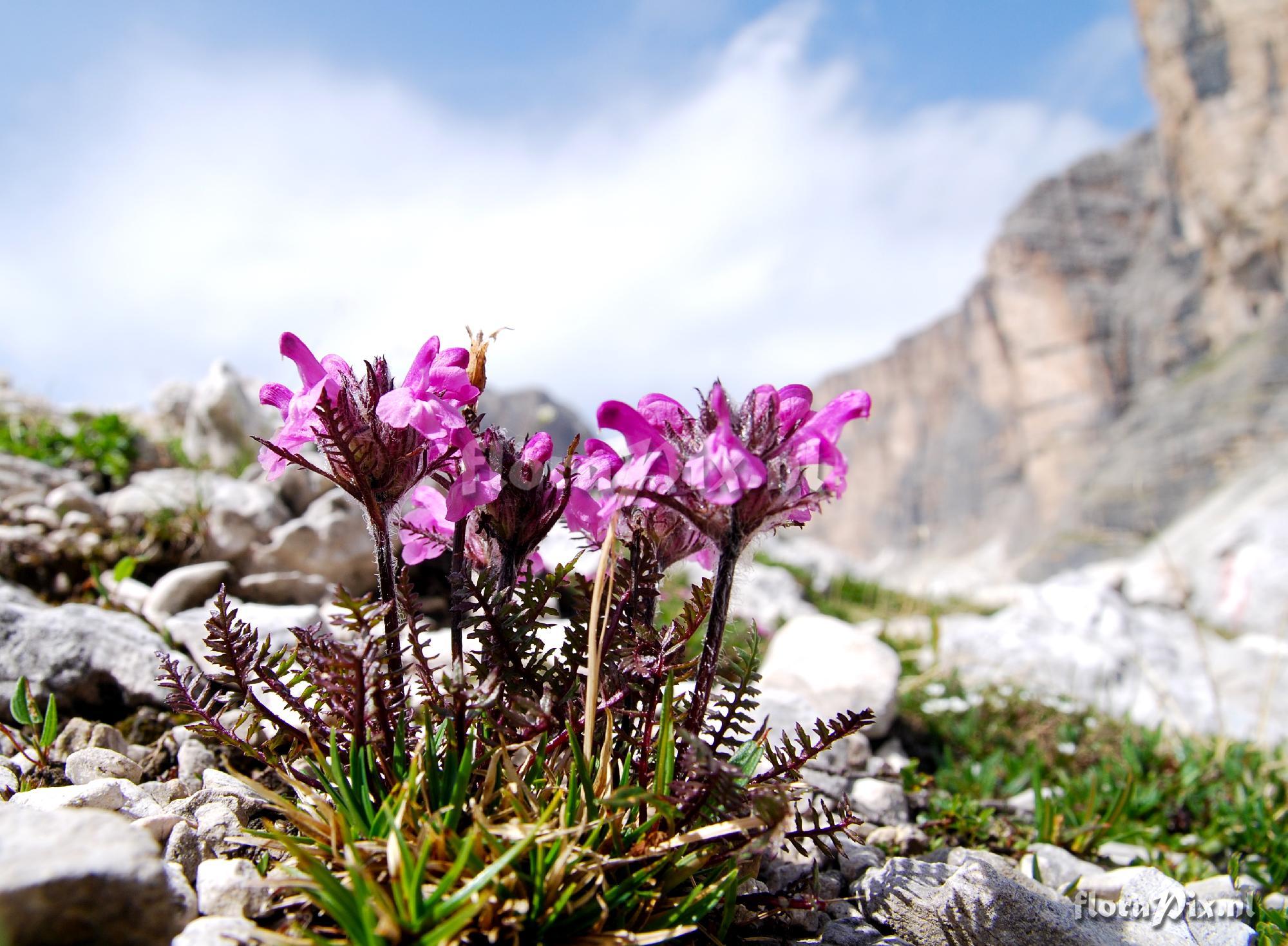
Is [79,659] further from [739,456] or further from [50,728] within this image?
[739,456]

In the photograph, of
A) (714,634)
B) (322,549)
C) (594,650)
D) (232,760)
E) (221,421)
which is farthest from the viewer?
(221,421)

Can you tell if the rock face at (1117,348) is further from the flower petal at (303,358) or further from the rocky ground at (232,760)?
the flower petal at (303,358)

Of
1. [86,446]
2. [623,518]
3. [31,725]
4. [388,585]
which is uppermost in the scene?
[86,446]

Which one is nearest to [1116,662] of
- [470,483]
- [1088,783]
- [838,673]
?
[1088,783]

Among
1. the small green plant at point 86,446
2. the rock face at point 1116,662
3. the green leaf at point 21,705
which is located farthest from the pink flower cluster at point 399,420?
the small green plant at point 86,446

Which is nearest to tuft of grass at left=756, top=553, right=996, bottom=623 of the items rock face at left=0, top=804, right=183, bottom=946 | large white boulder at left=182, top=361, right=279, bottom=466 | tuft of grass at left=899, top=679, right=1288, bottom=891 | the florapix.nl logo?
tuft of grass at left=899, top=679, right=1288, bottom=891

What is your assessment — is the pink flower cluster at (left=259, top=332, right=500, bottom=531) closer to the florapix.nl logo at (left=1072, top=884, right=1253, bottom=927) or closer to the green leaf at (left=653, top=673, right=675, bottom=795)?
the green leaf at (left=653, top=673, right=675, bottom=795)

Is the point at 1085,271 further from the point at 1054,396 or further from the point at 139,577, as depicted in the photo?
the point at 139,577
